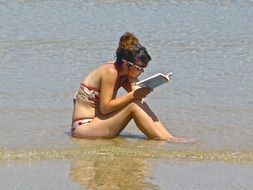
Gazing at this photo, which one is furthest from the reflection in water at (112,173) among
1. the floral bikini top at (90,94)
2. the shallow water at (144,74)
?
the floral bikini top at (90,94)

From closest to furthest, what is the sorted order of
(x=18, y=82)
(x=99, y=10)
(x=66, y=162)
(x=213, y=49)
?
Answer: (x=66, y=162), (x=18, y=82), (x=213, y=49), (x=99, y=10)

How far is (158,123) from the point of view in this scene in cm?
834

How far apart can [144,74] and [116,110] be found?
9.51 feet

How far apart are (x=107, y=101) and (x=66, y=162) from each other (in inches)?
45.4

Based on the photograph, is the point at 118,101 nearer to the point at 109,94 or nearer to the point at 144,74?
the point at 109,94

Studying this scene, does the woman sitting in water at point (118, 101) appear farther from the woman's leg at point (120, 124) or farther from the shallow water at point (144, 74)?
the shallow water at point (144, 74)

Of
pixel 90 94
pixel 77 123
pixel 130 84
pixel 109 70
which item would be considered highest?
pixel 109 70

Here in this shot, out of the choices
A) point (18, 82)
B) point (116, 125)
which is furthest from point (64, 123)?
point (18, 82)

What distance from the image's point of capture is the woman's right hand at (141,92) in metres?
8.07

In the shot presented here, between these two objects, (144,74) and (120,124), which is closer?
(120,124)

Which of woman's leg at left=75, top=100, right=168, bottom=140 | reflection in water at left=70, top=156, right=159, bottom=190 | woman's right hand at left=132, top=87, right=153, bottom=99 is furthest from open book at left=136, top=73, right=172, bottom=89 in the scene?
reflection in water at left=70, top=156, right=159, bottom=190

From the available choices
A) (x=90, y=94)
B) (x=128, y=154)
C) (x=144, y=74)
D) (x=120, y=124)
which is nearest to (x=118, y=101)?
(x=120, y=124)

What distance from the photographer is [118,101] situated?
8.26m

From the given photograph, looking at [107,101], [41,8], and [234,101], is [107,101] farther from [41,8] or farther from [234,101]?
[41,8]
